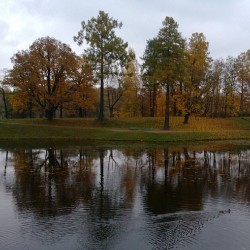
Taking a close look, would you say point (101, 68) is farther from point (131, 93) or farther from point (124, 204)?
point (124, 204)

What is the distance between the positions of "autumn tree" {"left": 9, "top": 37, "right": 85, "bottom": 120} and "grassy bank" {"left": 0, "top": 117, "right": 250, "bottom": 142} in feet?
13.4

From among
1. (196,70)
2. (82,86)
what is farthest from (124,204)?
(196,70)

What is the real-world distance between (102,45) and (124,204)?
3790 cm

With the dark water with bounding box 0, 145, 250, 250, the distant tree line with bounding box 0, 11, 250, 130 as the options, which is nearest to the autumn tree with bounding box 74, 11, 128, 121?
the distant tree line with bounding box 0, 11, 250, 130

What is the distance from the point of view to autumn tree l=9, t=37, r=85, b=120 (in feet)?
158

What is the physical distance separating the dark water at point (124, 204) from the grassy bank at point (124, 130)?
1633 cm

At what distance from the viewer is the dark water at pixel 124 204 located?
416 inches

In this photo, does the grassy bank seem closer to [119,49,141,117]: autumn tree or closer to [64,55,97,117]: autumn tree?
[64,55,97,117]: autumn tree

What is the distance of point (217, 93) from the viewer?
6225 centimetres

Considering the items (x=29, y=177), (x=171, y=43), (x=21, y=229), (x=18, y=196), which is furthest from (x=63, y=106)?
(x=21, y=229)

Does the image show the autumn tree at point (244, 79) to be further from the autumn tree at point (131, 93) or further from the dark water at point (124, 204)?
the dark water at point (124, 204)

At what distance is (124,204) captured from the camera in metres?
14.1

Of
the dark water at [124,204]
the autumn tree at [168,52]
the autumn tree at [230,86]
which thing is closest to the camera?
the dark water at [124,204]

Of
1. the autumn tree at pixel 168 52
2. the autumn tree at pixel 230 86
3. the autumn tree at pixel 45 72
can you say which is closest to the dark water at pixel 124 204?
the autumn tree at pixel 168 52
